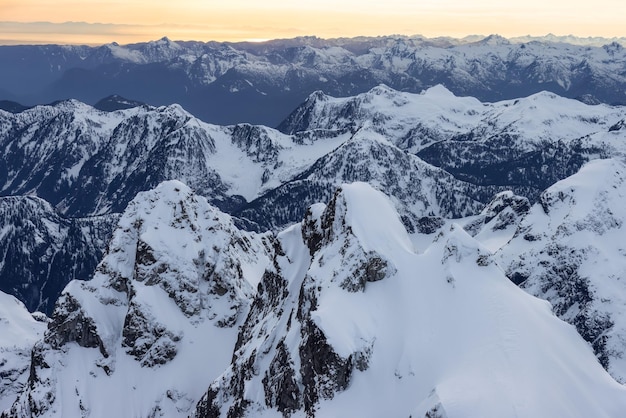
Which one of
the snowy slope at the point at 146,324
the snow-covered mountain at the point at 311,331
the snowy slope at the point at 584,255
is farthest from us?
the snowy slope at the point at 584,255

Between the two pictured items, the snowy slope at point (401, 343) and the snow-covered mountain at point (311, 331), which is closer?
the snowy slope at point (401, 343)

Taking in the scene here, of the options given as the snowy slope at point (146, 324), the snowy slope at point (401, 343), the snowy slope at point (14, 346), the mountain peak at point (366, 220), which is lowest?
the snowy slope at point (14, 346)

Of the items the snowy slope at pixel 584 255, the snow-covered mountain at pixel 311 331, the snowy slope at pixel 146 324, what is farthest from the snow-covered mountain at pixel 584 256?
the snowy slope at pixel 146 324

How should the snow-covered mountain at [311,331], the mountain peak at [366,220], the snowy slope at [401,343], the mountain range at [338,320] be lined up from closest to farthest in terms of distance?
the snowy slope at [401,343], the snow-covered mountain at [311,331], the mountain range at [338,320], the mountain peak at [366,220]

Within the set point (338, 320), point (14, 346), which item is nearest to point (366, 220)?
point (338, 320)

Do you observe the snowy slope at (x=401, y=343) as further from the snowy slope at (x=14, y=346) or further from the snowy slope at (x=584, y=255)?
the snowy slope at (x=14, y=346)

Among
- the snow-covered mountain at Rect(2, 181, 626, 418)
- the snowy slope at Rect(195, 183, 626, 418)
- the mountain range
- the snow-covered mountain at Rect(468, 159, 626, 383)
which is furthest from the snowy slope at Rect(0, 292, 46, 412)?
the snow-covered mountain at Rect(468, 159, 626, 383)

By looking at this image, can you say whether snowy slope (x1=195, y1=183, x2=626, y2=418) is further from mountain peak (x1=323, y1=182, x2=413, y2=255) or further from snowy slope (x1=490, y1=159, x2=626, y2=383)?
snowy slope (x1=490, y1=159, x2=626, y2=383)

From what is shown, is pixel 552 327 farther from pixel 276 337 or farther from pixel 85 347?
pixel 85 347
